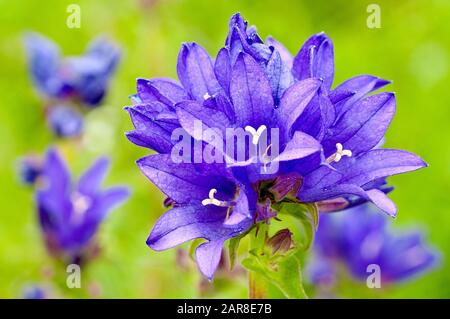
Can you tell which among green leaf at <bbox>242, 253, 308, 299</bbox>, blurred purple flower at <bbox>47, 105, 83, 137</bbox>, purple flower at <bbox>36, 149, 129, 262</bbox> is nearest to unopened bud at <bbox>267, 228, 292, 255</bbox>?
green leaf at <bbox>242, 253, 308, 299</bbox>

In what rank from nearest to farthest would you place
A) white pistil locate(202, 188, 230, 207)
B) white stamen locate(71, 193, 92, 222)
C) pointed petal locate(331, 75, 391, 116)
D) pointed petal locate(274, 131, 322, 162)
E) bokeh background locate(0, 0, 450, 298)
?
1. pointed petal locate(274, 131, 322, 162)
2. white pistil locate(202, 188, 230, 207)
3. pointed petal locate(331, 75, 391, 116)
4. white stamen locate(71, 193, 92, 222)
5. bokeh background locate(0, 0, 450, 298)

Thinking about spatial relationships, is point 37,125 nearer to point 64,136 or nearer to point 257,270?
point 64,136

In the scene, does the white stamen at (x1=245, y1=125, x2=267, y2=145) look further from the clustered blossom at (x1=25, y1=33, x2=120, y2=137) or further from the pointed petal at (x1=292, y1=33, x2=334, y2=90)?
the clustered blossom at (x1=25, y1=33, x2=120, y2=137)

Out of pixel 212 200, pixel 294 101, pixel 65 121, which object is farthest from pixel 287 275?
pixel 65 121

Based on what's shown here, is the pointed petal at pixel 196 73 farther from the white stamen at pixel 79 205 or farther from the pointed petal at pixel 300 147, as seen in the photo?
the white stamen at pixel 79 205

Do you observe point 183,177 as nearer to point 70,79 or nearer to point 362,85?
point 362,85
